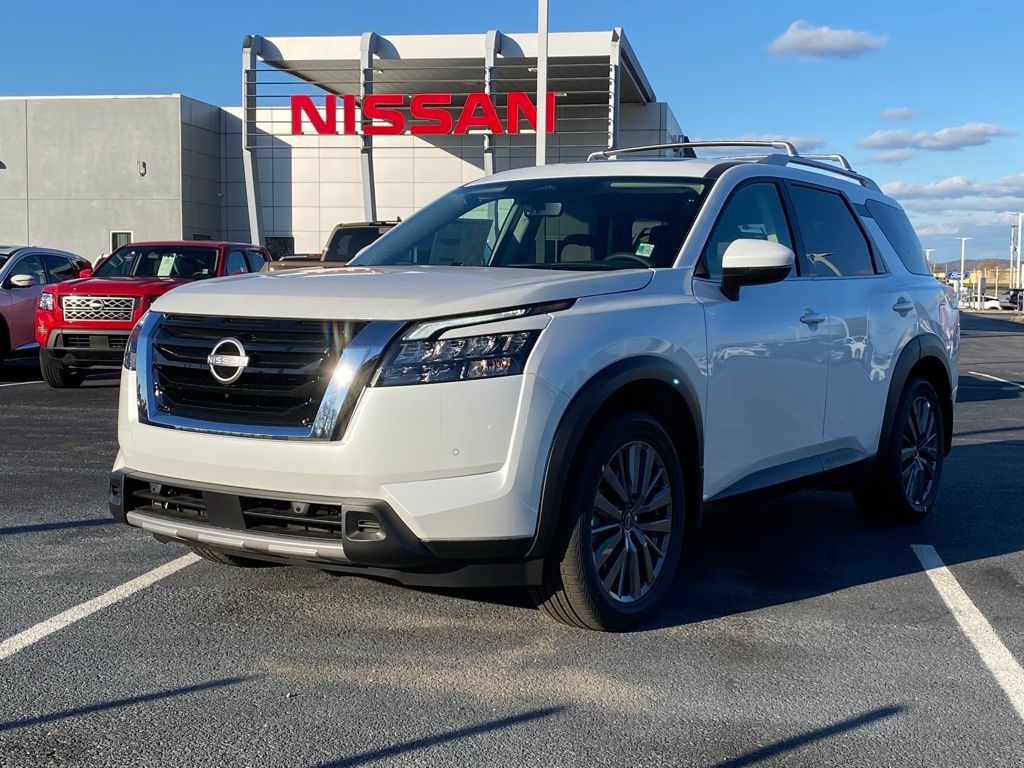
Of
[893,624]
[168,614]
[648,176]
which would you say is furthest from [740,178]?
[168,614]

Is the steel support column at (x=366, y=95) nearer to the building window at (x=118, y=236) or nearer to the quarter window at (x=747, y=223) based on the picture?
the building window at (x=118, y=236)

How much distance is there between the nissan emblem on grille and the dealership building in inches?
1038

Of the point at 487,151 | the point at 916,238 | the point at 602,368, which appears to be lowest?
the point at 602,368

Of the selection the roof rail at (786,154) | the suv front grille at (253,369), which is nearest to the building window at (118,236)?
the roof rail at (786,154)

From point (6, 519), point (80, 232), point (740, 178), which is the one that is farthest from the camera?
point (80, 232)

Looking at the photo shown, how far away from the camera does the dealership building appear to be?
31203 mm

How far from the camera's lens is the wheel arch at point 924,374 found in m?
6.23

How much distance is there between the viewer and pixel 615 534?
438cm

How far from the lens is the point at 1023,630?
15.1ft

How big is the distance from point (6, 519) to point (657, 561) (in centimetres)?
371

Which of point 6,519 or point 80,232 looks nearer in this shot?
point 6,519

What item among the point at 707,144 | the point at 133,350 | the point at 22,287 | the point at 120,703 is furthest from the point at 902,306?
the point at 22,287

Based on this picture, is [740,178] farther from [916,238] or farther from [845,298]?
[916,238]

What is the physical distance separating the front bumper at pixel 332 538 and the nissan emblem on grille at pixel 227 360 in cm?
40
